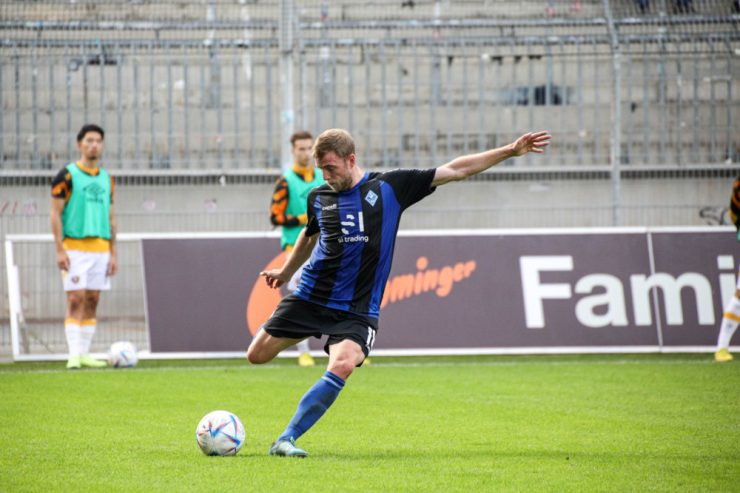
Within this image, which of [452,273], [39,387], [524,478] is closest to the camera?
[524,478]

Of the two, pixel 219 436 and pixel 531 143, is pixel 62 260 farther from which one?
pixel 531 143

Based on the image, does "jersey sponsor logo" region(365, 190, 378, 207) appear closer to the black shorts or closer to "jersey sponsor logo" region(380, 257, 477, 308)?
the black shorts

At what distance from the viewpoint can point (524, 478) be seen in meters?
5.57

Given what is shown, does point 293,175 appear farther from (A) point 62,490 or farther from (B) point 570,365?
(A) point 62,490

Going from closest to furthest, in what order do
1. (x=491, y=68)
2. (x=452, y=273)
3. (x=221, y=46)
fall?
(x=452, y=273) < (x=221, y=46) < (x=491, y=68)

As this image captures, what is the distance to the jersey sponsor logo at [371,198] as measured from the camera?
674 centimetres

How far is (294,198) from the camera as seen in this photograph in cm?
1217

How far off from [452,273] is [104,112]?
5.98 metres

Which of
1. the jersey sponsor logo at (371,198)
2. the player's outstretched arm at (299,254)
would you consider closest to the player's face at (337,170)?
the jersey sponsor logo at (371,198)

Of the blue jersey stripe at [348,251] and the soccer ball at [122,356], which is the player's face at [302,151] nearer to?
the soccer ball at [122,356]

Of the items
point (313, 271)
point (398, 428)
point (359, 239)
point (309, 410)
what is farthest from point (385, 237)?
point (398, 428)

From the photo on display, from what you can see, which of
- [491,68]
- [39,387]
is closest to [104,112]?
[491,68]

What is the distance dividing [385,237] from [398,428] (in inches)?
59.2

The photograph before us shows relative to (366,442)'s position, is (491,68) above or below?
above
